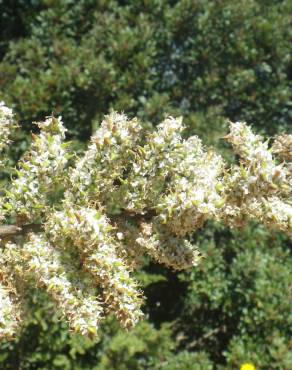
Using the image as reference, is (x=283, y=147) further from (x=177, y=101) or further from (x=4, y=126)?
(x=177, y=101)

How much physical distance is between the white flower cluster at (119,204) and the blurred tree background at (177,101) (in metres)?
2.32

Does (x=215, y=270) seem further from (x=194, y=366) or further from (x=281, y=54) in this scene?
(x=281, y=54)

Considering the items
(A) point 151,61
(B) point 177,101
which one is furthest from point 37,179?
(B) point 177,101

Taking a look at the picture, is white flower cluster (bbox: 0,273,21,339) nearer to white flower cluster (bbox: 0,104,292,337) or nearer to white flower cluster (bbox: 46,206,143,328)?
white flower cluster (bbox: 0,104,292,337)

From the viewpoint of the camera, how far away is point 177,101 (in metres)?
4.87

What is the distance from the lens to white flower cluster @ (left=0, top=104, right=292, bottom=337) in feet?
5.18

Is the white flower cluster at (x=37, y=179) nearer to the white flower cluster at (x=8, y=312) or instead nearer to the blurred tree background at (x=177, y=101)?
the white flower cluster at (x=8, y=312)

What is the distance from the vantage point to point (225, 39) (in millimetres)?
4855

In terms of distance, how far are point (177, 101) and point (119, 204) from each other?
3.22 metres

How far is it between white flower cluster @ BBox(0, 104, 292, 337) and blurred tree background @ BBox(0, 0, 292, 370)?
232 cm

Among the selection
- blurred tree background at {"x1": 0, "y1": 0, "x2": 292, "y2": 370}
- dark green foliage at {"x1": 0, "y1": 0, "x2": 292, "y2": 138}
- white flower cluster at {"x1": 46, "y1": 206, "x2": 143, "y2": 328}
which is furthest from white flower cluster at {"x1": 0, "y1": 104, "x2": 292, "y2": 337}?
dark green foliage at {"x1": 0, "y1": 0, "x2": 292, "y2": 138}

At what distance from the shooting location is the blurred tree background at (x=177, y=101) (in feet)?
14.0

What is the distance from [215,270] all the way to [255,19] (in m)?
2.03

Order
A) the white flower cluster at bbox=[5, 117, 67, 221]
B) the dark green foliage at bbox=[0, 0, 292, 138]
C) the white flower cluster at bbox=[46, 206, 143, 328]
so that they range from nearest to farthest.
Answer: the white flower cluster at bbox=[46, 206, 143, 328]
the white flower cluster at bbox=[5, 117, 67, 221]
the dark green foliage at bbox=[0, 0, 292, 138]
